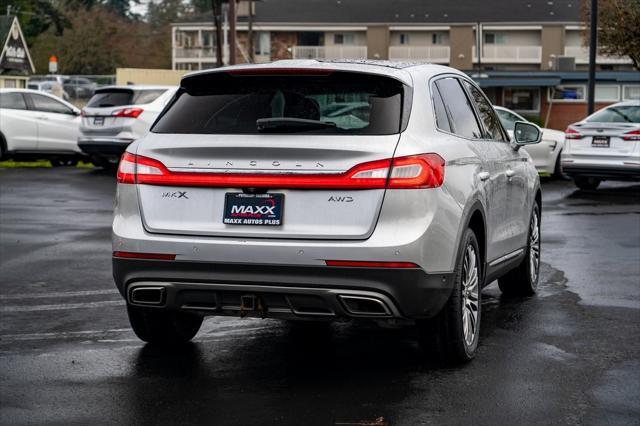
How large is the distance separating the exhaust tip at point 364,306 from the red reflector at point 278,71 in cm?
127

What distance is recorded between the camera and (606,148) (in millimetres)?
20844

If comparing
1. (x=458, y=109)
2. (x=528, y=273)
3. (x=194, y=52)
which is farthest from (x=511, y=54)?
(x=458, y=109)

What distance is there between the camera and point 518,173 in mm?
8828

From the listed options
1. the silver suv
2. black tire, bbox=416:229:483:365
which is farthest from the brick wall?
the silver suv

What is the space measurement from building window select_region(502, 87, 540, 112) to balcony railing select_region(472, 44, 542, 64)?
18477mm

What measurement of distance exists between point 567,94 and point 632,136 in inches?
1637

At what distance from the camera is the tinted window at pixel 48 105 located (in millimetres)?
25750

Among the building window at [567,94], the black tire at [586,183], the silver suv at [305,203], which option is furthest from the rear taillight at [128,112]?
the building window at [567,94]

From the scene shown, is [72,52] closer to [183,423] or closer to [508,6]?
[508,6]

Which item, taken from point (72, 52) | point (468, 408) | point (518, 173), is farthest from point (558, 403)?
point (72, 52)

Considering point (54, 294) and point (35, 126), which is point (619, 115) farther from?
point (54, 294)

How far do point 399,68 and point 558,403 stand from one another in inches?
81.4

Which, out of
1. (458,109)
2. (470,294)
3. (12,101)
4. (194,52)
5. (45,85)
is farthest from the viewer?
(194,52)

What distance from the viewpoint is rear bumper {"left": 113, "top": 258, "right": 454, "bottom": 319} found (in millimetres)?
6242
